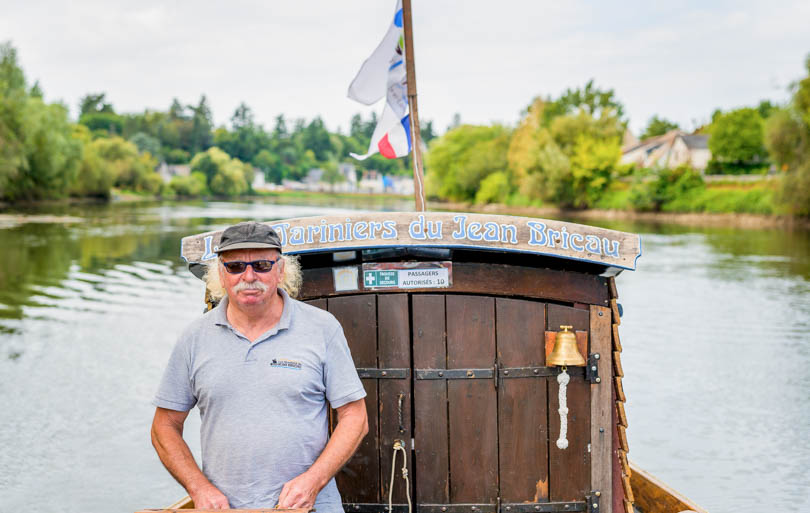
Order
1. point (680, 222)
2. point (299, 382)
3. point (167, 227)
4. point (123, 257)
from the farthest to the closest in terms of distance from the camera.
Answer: point (680, 222) < point (167, 227) < point (123, 257) < point (299, 382)

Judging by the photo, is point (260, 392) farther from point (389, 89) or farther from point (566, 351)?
point (389, 89)

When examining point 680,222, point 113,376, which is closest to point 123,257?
point 113,376

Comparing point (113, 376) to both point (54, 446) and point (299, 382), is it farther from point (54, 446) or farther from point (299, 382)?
point (299, 382)

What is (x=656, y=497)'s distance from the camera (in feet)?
20.7

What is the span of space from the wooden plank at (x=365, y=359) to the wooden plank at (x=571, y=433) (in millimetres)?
1021

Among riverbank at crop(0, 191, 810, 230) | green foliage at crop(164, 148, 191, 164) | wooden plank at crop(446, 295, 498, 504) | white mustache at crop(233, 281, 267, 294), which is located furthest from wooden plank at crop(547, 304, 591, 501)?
green foliage at crop(164, 148, 191, 164)

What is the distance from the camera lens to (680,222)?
62.8 meters

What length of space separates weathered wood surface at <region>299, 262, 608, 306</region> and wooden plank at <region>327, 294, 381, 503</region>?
34 centimetres

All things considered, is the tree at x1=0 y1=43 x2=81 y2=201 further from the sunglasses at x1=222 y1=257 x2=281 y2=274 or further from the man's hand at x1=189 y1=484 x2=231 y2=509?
the man's hand at x1=189 y1=484 x2=231 y2=509

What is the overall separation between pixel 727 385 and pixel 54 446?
9.82 metres

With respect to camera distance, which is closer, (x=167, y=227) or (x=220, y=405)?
(x=220, y=405)

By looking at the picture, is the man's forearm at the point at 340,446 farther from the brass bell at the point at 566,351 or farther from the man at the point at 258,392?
the brass bell at the point at 566,351

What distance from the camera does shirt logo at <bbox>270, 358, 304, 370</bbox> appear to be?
3371 mm

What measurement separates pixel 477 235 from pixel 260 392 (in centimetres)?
157
